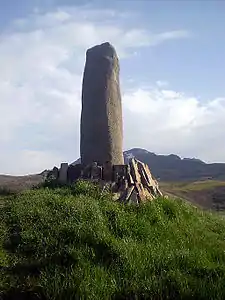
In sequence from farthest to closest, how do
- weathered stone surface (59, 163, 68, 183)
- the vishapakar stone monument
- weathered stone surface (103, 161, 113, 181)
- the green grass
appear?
the vishapakar stone monument → weathered stone surface (59, 163, 68, 183) → weathered stone surface (103, 161, 113, 181) → the green grass

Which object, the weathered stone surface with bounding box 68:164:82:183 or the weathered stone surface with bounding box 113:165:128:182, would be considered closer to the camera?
the weathered stone surface with bounding box 113:165:128:182

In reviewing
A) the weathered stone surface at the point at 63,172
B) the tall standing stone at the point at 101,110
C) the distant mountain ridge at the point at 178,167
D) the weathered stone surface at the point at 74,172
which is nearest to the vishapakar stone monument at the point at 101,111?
the tall standing stone at the point at 101,110

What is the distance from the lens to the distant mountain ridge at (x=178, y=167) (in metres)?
85.9

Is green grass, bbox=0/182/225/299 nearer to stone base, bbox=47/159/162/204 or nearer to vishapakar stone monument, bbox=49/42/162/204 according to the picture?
stone base, bbox=47/159/162/204

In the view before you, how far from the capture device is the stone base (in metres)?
11.8

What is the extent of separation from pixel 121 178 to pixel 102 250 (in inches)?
161

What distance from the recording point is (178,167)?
3829 inches

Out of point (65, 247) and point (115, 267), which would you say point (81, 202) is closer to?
point (65, 247)

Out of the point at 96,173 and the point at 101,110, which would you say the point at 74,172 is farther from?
the point at 101,110

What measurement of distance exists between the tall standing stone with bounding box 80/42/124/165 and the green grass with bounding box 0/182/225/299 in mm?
3951

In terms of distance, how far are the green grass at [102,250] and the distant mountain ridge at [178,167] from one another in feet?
233

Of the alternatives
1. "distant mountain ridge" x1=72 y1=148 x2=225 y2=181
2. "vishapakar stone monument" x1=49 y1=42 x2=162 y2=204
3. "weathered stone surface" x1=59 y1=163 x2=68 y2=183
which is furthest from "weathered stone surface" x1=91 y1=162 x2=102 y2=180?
"distant mountain ridge" x1=72 y1=148 x2=225 y2=181

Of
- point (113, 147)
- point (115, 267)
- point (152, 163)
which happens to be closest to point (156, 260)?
point (115, 267)

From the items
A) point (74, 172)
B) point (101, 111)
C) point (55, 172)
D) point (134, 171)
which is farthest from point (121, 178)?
point (101, 111)
